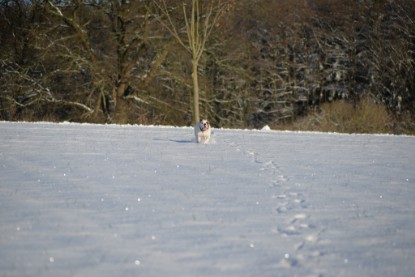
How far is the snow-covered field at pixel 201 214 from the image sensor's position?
14.3ft

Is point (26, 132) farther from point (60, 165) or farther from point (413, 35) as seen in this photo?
point (413, 35)

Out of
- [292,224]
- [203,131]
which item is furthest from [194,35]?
[292,224]

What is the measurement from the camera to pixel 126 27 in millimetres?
27062

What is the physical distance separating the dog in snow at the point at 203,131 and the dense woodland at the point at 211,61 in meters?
10.5

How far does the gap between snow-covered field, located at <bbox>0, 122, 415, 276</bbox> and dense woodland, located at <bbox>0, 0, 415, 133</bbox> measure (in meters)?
14.4

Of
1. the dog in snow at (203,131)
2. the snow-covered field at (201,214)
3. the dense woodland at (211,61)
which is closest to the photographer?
the snow-covered field at (201,214)

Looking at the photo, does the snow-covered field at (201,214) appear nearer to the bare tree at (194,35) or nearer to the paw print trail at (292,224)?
the paw print trail at (292,224)

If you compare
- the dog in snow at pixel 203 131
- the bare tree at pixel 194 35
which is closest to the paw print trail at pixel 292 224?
the dog in snow at pixel 203 131

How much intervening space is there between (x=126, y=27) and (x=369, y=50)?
17.2 meters

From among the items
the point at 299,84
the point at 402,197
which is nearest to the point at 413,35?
the point at 299,84

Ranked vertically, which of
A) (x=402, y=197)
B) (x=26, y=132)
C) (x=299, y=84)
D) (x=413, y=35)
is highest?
(x=413, y=35)

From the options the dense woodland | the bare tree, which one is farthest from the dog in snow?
the dense woodland

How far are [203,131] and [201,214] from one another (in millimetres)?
7824

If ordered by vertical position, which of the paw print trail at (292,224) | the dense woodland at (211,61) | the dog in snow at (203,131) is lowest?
the paw print trail at (292,224)
